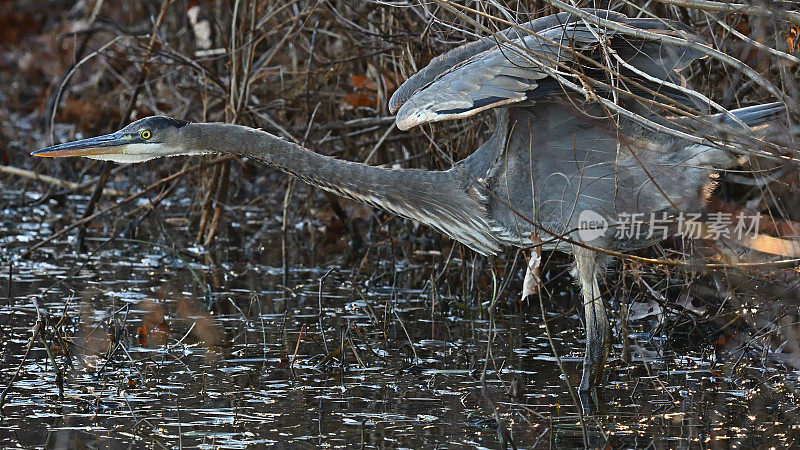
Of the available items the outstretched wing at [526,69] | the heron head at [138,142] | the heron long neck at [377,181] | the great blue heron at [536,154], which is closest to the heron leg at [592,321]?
the great blue heron at [536,154]

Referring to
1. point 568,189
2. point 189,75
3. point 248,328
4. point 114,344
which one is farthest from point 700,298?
point 189,75

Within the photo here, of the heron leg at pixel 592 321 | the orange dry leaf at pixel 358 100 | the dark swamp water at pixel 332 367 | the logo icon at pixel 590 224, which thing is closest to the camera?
the dark swamp water at pixel 332 367

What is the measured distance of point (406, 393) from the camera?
15.0 ft

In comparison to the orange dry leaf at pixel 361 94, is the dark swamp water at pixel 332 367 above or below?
below

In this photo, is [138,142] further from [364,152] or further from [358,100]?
[364,152]

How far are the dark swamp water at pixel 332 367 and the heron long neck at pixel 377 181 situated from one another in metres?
0.51

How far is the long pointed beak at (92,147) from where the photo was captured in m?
5.14

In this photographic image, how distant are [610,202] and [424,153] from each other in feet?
6.27

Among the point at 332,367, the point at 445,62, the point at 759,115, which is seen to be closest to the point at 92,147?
the point at 332,367

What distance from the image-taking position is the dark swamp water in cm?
405

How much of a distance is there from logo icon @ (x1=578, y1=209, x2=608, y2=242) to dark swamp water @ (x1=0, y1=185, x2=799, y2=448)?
23.5 inches

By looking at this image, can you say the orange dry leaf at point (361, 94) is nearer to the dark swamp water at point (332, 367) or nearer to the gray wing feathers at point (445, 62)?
the dark swamp water at point (332, 367)

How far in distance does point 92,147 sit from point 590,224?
8.17 ft

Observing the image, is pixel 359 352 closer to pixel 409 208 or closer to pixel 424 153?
pixel 409 208
